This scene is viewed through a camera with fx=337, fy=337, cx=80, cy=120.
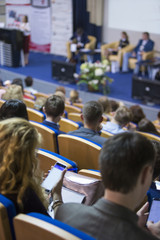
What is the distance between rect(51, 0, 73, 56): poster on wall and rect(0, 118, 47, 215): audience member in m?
11.4

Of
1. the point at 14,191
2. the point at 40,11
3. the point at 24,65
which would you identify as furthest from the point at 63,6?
the point at 14,191

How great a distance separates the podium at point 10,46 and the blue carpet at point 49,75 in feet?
0.83

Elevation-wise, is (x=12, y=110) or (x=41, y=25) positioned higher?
(x=12, y=110)

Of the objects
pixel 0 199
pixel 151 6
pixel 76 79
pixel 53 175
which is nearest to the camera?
pixel 0 199

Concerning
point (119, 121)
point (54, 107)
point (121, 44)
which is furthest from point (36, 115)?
point (121, 44)

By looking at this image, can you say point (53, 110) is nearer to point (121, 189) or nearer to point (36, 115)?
point (36, 115)

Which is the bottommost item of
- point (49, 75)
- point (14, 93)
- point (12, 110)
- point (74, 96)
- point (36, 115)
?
point (49, 75)

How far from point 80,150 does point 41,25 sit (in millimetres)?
11463

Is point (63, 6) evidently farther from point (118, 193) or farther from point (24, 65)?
point (118, 193)

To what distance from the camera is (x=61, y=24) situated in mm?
12672

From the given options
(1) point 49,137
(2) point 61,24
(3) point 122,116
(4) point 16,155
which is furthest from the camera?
(2) point 61,24

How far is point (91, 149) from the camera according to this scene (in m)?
2.50

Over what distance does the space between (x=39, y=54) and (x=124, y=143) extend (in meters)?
12.4

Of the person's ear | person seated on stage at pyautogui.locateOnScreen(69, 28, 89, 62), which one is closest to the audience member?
the person's ear
